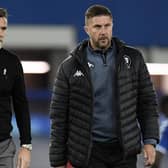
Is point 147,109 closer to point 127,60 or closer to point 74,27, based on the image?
point 127,60

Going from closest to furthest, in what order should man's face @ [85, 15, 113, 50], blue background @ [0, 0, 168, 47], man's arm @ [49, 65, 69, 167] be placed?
man's face @ [85, 15, 113, 50] < man's arm @ [49, 65, 69, 167] < blue background @ [0, 0, 168, 47]

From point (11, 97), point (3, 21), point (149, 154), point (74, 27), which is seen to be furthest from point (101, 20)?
point (74, 27)

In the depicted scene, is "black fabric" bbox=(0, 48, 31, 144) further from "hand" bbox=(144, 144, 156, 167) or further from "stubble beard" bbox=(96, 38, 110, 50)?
"hand" bbox=(144, 144, 156, 167)

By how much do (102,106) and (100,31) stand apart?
0.51 metres

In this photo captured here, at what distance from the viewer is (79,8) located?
1811 cm

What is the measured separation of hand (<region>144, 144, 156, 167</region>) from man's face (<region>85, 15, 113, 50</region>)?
751mm

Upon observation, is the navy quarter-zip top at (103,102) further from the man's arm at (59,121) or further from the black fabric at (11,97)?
the black fabric at (11,97)

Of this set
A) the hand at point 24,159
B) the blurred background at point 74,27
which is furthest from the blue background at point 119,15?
the hand at point 24,159

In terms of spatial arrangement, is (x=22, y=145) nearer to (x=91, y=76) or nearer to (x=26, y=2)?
(x=91, y=76)

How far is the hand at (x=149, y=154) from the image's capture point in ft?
17.9

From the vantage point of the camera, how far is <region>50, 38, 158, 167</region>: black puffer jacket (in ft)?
17.9

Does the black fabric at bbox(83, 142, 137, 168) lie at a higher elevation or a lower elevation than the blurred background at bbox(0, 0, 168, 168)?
higher

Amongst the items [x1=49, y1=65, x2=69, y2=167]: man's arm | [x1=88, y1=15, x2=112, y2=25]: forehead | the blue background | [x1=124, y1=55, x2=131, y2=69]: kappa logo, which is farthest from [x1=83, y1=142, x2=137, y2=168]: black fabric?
the blue background

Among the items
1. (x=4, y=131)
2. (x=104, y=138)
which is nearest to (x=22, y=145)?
(x=4, y=131)
